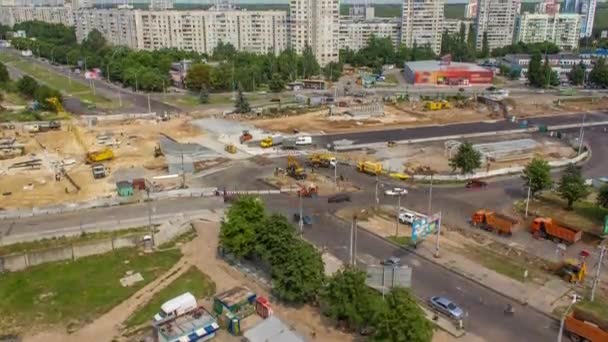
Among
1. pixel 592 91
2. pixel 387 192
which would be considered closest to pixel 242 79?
pixel 387 192

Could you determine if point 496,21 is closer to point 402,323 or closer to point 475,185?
point 475,185

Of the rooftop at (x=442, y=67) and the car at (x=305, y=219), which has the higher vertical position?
the rooftop at (x=442, y=67)

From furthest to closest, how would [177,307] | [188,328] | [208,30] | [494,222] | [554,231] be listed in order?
1. [208,30]
2. [494,222]
3. [554,231]
4. [177,307]
5. [188,328]

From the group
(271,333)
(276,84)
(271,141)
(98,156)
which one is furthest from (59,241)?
(276,84)

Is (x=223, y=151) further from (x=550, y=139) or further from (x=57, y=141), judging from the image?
(x=550, y=139)

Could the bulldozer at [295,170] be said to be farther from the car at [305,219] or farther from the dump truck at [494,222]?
the dump truck at [494,222]

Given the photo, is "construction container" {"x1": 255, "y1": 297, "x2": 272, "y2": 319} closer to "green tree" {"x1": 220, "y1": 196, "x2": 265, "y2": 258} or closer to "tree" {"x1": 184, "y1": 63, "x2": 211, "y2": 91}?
"green tree" {"x1": 220, "y1": 196, "x2": 265, "y2": 258}

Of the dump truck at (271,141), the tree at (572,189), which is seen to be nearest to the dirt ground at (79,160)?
the dump truck at (271,141)
